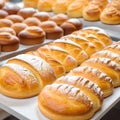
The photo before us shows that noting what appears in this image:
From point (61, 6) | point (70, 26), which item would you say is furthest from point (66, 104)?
point (61, 6)

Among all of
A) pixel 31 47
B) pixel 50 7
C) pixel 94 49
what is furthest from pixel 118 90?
pixel 50 7

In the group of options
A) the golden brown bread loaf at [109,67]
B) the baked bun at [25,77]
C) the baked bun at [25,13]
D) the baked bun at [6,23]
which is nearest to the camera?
the baked bun at [25,77]

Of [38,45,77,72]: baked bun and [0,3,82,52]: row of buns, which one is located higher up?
[38,45,77,72]: baked bun

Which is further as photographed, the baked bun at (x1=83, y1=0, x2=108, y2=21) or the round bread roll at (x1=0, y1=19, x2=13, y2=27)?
the baked bun at (x1=83, y1=0, x2=108, y2=21)

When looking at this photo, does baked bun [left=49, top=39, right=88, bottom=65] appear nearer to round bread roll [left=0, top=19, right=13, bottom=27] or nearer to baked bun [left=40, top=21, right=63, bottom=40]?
baked bun [left=40, top=21, right=63, bottom=40]

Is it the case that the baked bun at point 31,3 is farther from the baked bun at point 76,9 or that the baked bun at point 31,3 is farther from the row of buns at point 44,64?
the row of buns at point 44,64

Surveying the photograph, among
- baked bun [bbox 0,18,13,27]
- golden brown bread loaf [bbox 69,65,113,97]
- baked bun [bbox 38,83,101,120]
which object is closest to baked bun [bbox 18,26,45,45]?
baked bun [bbox 0,18,13,27]

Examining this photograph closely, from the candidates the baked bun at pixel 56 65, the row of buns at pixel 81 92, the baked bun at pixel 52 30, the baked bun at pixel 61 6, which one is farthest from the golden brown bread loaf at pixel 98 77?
the baked bun at pixel 61 6
